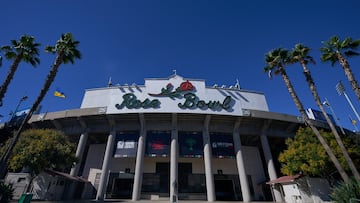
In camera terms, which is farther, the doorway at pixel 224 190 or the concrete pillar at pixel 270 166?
the doorway at pixel 224 190

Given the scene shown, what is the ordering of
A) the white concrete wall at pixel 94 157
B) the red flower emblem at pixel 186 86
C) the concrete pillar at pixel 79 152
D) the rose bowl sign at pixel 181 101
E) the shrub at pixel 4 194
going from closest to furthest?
the shrub at pixel 4 194 < the concrete pillar at pixel 79 152 < the rose bowl sign at pixel 181 101 < the red flower emblem at pixel 186 86 < the white concrete wall at pixel 94 157

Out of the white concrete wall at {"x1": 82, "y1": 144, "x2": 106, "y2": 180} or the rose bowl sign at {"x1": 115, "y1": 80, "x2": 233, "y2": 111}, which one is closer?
the rose bowl sign at {"x1": 115, "y1": 80, "x2": 233, "y2": 111}

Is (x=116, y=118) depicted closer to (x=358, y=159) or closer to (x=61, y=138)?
(x=61, y=138)

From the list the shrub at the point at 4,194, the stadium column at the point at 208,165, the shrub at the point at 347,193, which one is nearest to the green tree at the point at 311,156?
the shrub at the point at 347,193

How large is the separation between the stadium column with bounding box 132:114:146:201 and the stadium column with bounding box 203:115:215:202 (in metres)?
9.34

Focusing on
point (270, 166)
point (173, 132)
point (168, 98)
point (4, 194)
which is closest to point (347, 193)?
point (270, 166)

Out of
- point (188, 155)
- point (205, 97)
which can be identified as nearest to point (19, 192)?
point (188, 155)

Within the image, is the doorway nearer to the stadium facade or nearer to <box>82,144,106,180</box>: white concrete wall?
the stadium facade

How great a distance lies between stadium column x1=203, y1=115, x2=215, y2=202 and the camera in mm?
24375

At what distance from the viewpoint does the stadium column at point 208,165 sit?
24.4 metres

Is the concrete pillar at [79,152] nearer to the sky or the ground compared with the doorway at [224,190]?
nearer to the sky

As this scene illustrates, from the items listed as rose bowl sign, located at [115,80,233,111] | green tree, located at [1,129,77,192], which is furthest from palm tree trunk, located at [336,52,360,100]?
green tree, located at [1,129,77,192]

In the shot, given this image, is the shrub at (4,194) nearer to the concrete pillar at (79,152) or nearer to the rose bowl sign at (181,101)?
the concrete pillar at (79,152)

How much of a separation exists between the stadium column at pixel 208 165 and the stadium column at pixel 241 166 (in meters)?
4.23
